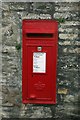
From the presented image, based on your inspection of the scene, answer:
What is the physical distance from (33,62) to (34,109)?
0.83 m

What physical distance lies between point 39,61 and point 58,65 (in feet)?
1.11

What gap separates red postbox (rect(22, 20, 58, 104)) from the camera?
5352mm

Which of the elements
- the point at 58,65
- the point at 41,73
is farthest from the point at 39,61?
the point at 58,65

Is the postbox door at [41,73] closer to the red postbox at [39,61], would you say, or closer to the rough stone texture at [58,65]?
the red postbox at [39,61]

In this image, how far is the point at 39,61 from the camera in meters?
5.42

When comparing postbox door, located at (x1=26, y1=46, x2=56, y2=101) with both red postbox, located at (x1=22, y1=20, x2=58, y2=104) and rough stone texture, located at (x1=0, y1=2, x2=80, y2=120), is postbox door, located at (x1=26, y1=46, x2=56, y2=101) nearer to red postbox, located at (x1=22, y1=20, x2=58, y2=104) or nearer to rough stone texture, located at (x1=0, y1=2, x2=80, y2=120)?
red postbox, located at (x1=22, y1=20, x2=58, y2=104)

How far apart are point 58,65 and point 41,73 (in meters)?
0.32

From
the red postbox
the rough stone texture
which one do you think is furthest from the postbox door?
the rough stone texture

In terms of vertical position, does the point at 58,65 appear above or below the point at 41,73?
above

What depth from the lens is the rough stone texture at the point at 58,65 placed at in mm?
5367

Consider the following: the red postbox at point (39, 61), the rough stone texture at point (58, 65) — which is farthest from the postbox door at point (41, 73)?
the rough stone texture at point (58, 65)

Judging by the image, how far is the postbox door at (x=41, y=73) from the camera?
5395 mm

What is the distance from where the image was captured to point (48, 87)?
218 inches

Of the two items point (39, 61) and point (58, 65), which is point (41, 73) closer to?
point (39, 61)
